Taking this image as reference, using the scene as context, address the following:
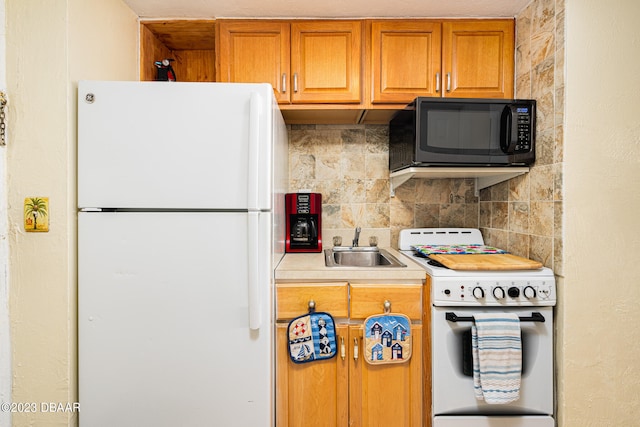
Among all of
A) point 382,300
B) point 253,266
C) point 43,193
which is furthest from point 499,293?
point 43,193

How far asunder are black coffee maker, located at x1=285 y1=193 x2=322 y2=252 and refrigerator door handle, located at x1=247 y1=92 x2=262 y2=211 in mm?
694

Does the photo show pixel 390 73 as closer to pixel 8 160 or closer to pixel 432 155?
pixel 432 155

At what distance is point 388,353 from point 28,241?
1.52 meters

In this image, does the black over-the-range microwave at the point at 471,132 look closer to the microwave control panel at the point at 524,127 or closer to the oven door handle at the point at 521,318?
the microwave control panel at the point at 524,127

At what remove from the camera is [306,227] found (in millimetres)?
1939

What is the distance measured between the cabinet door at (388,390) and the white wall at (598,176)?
613 millimetres

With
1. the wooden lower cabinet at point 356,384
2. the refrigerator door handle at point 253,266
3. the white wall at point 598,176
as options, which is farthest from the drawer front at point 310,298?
the white wall at point 598,176

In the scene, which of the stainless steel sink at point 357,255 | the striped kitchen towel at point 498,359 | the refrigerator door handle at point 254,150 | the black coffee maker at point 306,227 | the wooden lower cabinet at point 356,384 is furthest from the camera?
the stainless steel sink at point 357,255

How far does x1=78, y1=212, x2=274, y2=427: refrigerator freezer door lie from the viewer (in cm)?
125

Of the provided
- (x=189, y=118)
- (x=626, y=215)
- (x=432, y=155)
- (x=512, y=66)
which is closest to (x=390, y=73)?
(x=432, y=155)

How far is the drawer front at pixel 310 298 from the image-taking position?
1463 millimetres

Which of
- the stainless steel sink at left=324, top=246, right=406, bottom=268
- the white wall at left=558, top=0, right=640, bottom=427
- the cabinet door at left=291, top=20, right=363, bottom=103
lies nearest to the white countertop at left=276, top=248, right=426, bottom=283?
the stainless steel sink at left=324, top=246, right=406, bottom=268

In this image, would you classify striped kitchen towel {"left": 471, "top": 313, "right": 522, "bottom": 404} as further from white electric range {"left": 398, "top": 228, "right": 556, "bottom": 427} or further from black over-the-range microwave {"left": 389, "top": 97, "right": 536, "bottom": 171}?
black over-the-range microwave {"left": 389, "top": 97, "right": 536, "bottom": 171}

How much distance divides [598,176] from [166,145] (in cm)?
178
